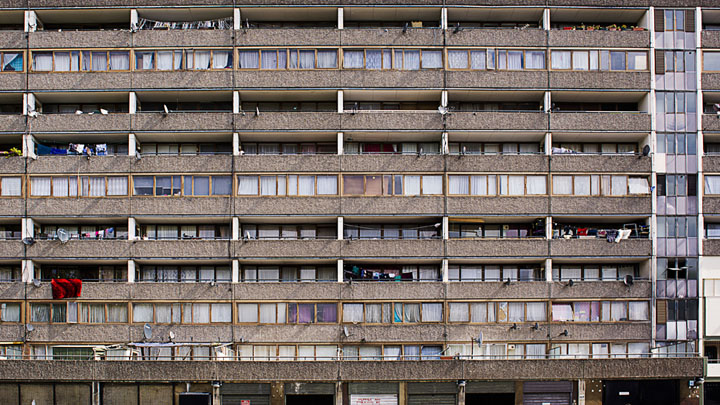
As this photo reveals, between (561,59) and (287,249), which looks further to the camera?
(561,59)

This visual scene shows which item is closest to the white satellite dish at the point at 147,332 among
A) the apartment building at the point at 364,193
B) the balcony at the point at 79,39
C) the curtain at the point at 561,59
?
the apartment building at the point at 364,193

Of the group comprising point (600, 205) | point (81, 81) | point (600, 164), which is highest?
point (81, 81)

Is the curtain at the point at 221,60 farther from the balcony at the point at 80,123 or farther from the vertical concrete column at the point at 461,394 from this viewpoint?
the vertical concrete column at the point at 461,394

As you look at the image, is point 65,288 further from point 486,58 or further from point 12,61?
point 486,58

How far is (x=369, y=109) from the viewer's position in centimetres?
3894

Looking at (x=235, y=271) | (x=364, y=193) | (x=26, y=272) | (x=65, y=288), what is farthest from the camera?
(x=364, y=193)

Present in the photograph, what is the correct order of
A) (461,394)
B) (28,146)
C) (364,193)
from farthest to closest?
(28,146), (364,193), (461,394)

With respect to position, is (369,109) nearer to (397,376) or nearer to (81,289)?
(397,376)

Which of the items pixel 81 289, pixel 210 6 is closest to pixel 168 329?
pixel 81 289

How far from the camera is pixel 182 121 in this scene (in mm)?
37281

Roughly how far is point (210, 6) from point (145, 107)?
26.5ft

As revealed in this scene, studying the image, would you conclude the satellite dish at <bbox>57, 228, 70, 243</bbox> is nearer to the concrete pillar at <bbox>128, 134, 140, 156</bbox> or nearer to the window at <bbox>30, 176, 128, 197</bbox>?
the window at <bbox>30, 176, 128, 197</bbox>

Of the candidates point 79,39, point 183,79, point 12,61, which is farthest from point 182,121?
point 12,61

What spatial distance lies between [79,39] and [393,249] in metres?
24.5
